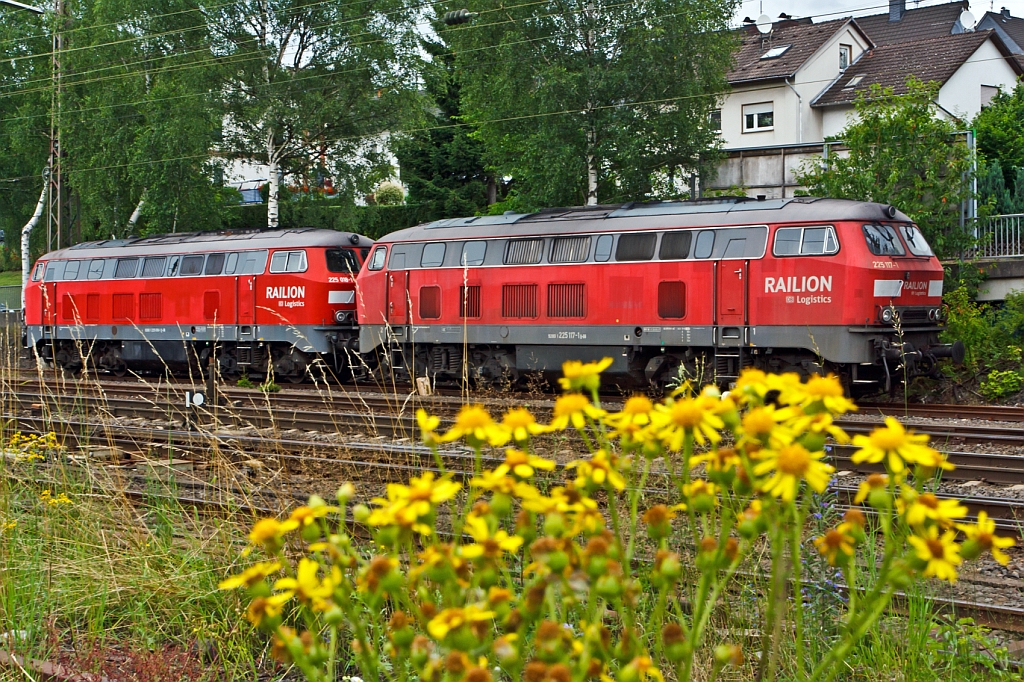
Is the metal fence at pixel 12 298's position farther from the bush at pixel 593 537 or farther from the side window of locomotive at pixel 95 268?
the bush at pixel 593 537

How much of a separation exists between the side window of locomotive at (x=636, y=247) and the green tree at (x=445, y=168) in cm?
1812

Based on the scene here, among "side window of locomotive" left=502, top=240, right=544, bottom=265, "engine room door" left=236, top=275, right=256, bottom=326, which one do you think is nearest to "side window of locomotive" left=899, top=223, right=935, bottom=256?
"side window of locomotive" left=502, top=240, right=544, bottom=265

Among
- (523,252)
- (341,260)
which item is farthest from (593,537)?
(341,260)

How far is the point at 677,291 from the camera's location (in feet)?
50.8

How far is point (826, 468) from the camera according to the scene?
215 centimetres

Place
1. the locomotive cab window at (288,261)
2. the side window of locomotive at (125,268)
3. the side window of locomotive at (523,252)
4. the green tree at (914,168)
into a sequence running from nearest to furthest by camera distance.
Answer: the side window of locomotive at (523,252) → the green tree at (914,168) → the locomotive cab window at (288,261) → the side window of locomotive at (125,268)

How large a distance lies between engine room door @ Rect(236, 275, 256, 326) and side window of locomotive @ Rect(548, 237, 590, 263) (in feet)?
23.0

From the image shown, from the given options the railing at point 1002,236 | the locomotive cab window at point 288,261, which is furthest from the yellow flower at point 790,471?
the locomotive cab window at point 288,261

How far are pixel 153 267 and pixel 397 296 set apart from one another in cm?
675

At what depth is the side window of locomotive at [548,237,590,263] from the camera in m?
16.5

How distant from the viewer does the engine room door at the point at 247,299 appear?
20.8 meters

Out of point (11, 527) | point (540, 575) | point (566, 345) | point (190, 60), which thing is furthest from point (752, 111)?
point (540, 575)

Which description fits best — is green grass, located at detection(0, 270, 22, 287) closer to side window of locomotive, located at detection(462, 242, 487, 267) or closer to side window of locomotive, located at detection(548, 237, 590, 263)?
side window of locomotive, located at detection(462, 242, 487, 267)

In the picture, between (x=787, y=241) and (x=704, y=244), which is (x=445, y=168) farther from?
(x=787, y=241)
